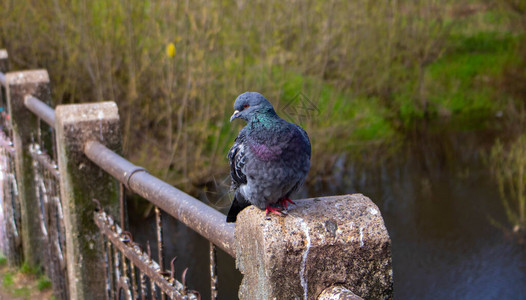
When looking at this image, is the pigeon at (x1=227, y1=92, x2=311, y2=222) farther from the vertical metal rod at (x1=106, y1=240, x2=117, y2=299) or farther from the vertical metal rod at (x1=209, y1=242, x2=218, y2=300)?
Result: the vertical metal rod at (x1=106, y1=240, x2=117, y2=299)

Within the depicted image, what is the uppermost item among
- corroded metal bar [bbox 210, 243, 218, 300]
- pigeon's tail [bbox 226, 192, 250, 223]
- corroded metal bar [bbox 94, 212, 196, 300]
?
pigeon's tail [bbox 226, 192, 250, 223]

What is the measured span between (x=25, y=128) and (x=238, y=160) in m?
2.62

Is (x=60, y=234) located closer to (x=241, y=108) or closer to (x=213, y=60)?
(x=241, y=108)

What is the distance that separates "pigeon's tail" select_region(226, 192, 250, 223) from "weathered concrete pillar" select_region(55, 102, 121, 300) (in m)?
1.11

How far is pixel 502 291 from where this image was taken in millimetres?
7836

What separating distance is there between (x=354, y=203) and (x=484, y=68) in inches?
596

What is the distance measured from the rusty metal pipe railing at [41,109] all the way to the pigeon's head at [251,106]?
1.64 meters

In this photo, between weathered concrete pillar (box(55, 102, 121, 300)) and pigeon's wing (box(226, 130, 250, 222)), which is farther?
weathered concrete pillar (box(55, 102, 121, 300))

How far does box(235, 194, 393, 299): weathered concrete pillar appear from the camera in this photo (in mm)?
1332

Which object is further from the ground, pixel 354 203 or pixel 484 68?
pixel 354 203

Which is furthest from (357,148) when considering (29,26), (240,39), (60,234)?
(60,234)

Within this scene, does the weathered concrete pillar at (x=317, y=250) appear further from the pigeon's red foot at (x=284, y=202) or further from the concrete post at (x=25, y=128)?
the concrete post at (x=25, y=128)

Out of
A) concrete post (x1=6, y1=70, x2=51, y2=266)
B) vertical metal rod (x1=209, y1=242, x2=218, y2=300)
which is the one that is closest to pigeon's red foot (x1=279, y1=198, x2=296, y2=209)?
vertical metal rod (x1=209, y1=242, x2=218, y2=300)

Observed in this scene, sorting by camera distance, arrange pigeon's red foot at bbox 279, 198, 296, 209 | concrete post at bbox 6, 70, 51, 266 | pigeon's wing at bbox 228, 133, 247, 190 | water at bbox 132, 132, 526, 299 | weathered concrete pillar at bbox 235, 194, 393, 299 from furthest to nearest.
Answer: water at bbox 132, 132, 526, 299
concrete post at bbox 6, 70, 51, 266
pigeon's wing at bbox 228, 133, 247, 190
pigeon's red foot at bbox 279, 198, 296, 209
weathered concrete pillar at bbox 235, 194, 393, 299
